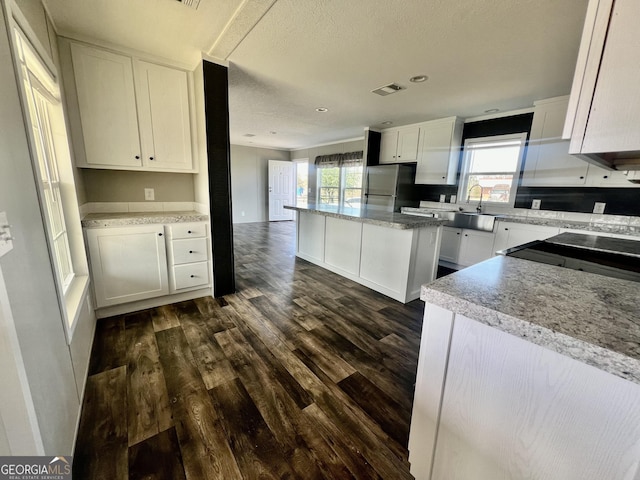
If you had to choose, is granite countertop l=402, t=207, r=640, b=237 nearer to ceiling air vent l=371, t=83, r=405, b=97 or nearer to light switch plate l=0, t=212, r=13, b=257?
ceiling air vent l=371, t=83, r=405, b=97

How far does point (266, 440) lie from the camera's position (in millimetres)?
1269

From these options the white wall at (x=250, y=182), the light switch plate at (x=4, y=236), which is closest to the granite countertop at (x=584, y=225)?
the light switch plate at (x=4, y=236)

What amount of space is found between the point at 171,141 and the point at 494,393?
3011 mm

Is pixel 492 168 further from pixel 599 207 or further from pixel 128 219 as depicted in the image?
pixel 128 219

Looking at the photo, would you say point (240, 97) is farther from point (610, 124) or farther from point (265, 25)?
point (610, 124)

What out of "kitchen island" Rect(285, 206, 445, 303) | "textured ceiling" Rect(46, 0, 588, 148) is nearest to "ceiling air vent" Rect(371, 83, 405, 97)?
"textured ceiling" Rect(46, 0, 588, 148)

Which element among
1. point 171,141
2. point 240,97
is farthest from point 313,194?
point 171,141

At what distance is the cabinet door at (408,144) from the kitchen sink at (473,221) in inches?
52.7

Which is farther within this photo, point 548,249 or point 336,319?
point 336,319

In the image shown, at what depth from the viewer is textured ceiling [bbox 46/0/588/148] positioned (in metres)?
1.71

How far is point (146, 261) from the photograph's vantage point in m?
2.40

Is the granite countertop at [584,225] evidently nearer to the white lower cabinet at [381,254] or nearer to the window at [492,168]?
the window at [492,168]

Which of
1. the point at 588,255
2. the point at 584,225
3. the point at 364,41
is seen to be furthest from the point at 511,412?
the point at 584,225

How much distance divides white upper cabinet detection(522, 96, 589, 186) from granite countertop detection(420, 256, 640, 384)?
3.04m
